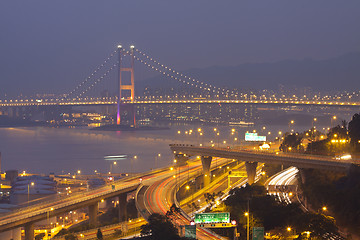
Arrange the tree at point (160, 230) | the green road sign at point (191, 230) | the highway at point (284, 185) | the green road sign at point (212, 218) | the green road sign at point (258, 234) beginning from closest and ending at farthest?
1. the green road sign at point (258, 234)
2. the green road sign at point (191, 230)
3. the tree at point (160, 230)
4. the green road sign at point (212, 218)
5. the highway at point (284, 185)

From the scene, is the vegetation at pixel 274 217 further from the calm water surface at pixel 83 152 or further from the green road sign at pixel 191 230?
the calm water surface at pixel 83 152

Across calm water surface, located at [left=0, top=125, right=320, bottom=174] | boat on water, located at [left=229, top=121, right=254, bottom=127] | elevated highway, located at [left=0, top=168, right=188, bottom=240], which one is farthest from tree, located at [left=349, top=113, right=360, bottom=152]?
boat on water, located at [left=229, top=121, right=254, bottom=127]

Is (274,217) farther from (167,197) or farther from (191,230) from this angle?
(167,197)

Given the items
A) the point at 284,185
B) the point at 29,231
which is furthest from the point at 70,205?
the point at 284,185

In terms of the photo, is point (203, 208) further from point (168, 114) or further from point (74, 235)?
point (168, 114)

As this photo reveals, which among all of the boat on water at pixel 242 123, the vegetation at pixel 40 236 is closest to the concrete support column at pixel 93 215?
the vegetation at pixel 40 236

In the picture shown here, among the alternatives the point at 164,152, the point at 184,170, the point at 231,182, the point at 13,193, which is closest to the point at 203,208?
the point at 231,182
